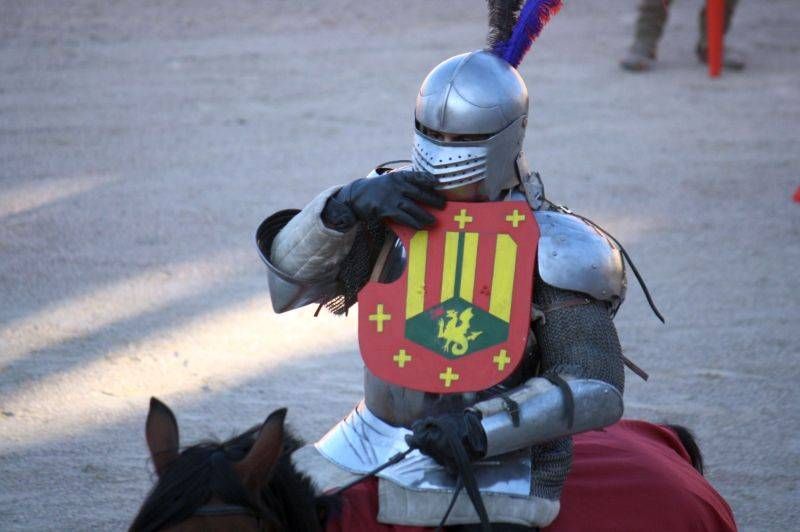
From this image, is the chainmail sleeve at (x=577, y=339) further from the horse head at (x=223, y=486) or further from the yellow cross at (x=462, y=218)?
the horse head at (x=223, y=486)

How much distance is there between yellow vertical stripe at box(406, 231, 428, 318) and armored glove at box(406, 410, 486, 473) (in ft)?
1.21

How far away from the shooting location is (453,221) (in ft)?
9.66

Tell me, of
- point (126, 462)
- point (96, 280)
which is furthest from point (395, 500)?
point (96, 280)

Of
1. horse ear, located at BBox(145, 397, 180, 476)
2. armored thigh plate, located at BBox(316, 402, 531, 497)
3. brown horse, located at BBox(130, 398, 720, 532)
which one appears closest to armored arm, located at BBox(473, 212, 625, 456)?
armored thigh plate, located at BBox(316, 402, 531, 497)

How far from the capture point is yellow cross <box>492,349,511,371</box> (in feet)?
9.25

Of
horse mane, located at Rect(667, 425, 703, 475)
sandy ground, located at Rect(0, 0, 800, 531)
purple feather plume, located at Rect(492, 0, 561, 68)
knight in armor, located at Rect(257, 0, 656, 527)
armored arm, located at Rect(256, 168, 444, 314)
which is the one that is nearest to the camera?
knight in armor, located at Rect(257, 0, 656, 527)

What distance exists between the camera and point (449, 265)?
115 inches

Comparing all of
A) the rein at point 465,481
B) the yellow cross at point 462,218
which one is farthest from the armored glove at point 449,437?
the yellow cross at point 462,218

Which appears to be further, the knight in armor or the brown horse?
the knight in armor

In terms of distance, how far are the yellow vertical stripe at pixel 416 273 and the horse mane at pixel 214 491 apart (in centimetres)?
53

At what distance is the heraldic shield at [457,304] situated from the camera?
283 cm

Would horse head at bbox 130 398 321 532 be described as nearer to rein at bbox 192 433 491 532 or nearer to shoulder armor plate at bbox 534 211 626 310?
rein at bbox 192 433 491 532

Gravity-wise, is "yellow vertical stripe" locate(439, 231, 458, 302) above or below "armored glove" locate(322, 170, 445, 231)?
below

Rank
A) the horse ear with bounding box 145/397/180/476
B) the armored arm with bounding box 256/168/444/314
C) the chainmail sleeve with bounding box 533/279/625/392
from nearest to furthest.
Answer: the horse ear with bounding box 145/397/180/476 < the chainmail sleeve with bounding box 533/279/625/392 < the armored arm with bounding box 256/168/444/314
